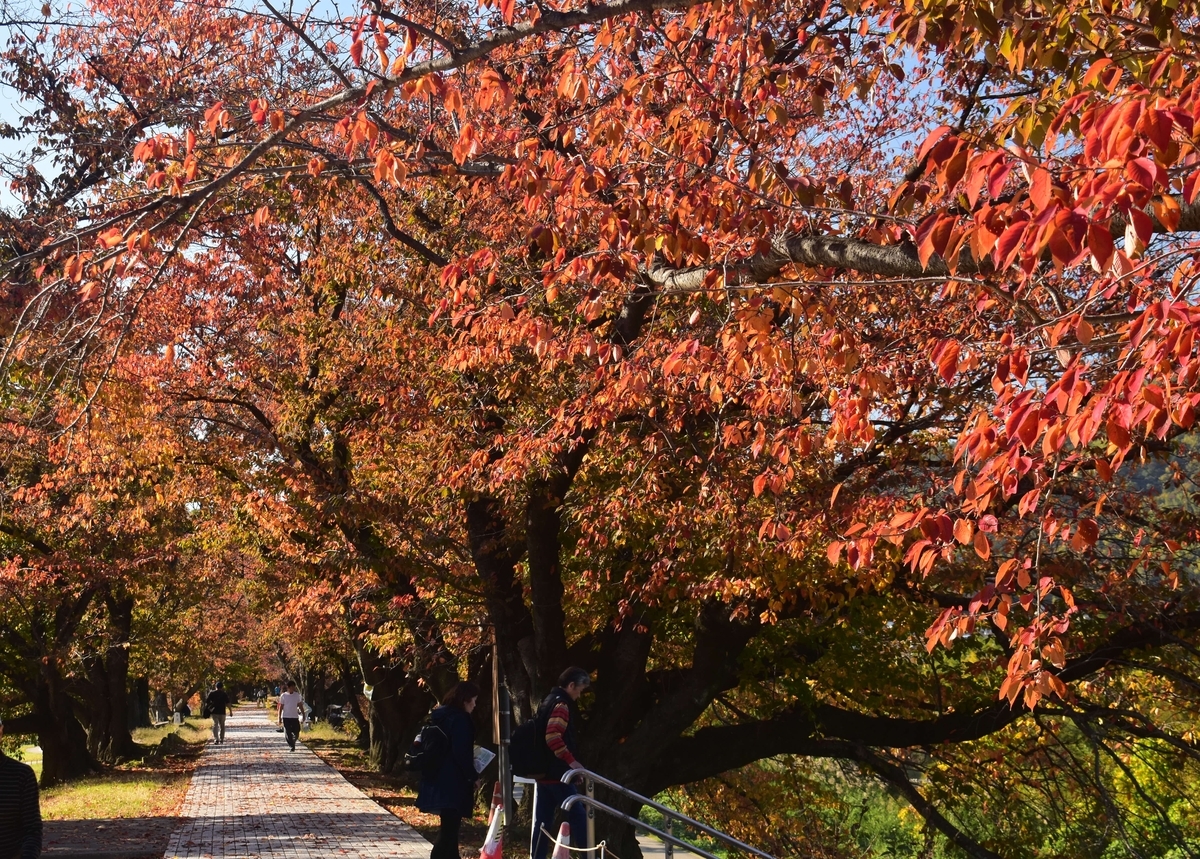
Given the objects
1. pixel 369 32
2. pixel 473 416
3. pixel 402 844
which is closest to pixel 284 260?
pixel 473 416

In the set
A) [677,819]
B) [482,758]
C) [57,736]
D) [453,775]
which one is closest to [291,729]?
[57,736]

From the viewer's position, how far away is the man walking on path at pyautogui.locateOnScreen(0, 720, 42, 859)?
6.36 metres

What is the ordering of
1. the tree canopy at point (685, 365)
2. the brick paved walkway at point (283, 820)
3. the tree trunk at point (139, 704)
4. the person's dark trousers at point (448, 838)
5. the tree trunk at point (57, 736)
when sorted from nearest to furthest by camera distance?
1. the tree canopy at point (685, 365)
2. the person's dark trousers at point (448, 838)
3. the brick paved walkway at point (283, 820)
4. the tree trunk at point (57, 736)
5. the tree trunk at point (139, 704)

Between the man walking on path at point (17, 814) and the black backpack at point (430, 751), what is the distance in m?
3.65

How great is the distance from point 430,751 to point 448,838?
37.9 inches

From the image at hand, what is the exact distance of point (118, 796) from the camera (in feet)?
69.9

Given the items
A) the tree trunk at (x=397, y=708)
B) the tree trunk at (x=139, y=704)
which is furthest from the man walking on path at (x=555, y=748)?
the tree trunk at (x=139, y=704)

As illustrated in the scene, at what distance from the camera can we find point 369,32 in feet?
21.6

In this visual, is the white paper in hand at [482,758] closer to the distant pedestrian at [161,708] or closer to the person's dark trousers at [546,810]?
the person's dark trousers at [546,810]

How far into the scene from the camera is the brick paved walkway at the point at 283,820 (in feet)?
44.5

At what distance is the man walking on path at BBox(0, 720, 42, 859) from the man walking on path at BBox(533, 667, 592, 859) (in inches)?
151

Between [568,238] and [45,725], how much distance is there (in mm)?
23791

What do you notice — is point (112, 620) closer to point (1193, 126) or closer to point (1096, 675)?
point (1096, 675)

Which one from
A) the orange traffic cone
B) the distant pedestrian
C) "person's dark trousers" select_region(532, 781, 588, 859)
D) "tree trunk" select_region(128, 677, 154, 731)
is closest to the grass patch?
"person's dark trousers" select_region(532, 781, 588, 859)
